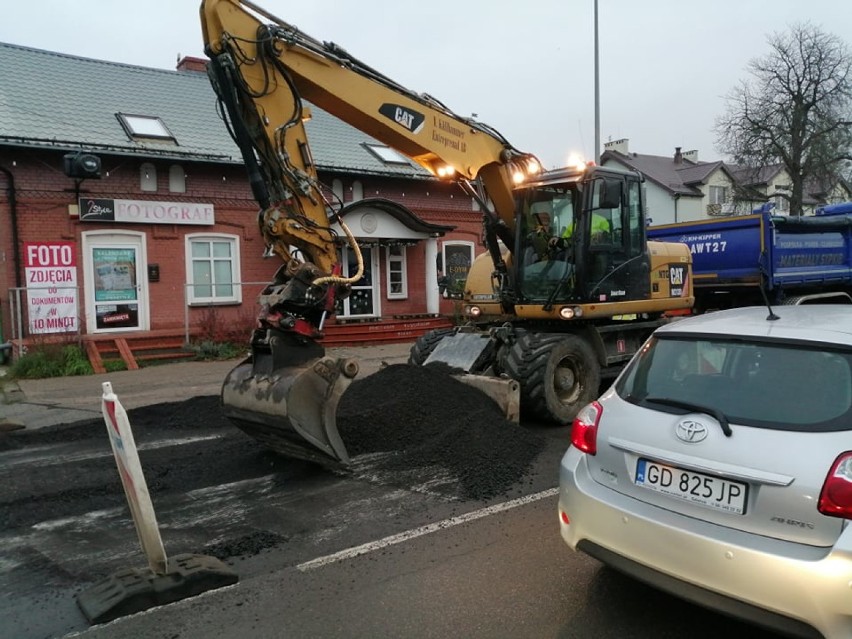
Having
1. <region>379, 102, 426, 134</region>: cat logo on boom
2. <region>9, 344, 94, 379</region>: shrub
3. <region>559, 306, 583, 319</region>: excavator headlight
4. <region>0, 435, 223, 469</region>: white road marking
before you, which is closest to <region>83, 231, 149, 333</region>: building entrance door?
<region>9, 344, 94, 379</region>: shrub

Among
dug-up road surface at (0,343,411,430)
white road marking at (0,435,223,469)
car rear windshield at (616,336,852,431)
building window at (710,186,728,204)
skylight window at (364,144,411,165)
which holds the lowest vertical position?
white road marking at (0,435,223,469)

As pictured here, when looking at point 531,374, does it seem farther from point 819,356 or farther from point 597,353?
point 819,356

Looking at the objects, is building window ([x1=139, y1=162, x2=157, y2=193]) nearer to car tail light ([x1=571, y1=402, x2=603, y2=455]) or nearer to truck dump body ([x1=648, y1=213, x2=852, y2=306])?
truck dump body ([x1=648, y1=213, x2=852, y2=306])

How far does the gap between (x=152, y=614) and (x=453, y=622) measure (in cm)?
163

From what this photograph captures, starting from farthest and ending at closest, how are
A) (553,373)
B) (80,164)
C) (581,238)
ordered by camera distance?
1. (80,164)
2. (581,238)
3. (553,373)

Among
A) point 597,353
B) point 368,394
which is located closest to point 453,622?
point 368,394

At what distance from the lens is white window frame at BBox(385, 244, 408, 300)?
1900 cm

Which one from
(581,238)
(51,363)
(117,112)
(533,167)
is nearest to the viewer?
(581,238)

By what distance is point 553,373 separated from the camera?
7723 millimetres

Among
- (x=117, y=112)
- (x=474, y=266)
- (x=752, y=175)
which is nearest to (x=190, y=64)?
(x=117, y=112)

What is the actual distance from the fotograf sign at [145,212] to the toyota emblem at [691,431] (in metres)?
14.1

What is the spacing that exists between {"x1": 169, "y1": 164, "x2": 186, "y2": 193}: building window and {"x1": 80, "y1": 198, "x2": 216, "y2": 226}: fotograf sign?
339 mm

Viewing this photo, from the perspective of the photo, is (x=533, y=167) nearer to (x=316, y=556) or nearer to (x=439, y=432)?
(x=439, y=432)

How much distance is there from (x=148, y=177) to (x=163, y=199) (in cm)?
57
